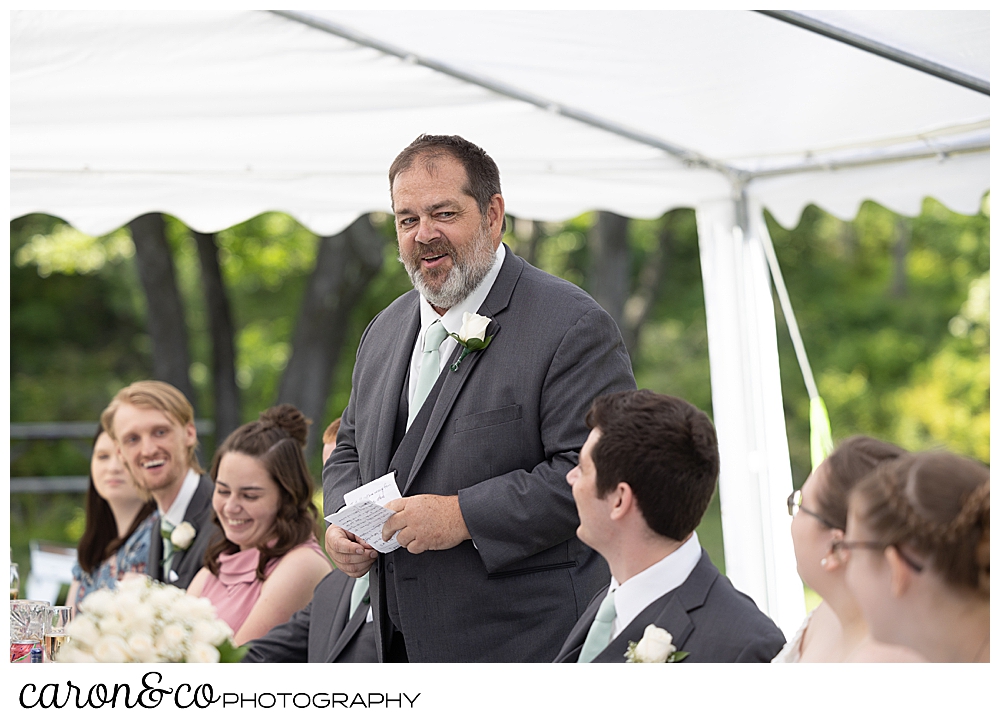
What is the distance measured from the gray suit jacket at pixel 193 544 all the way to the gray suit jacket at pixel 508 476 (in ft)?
4.29

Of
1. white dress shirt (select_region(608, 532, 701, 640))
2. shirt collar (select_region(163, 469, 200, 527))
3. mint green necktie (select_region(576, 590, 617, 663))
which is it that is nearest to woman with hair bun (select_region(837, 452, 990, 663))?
white dress shirt (select_region(608, 532, 701, 640))

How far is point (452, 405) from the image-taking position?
247 centimetres

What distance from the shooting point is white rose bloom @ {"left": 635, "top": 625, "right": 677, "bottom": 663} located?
6.44 ft

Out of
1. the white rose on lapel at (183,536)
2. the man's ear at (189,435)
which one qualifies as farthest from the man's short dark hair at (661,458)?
the man's ear at (189,435)

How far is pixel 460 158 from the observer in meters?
2.50

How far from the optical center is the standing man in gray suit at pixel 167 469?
374cm

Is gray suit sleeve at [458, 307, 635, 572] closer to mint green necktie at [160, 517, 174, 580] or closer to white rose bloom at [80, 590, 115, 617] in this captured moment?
white rose bloom at [80, 590, 115, 617]

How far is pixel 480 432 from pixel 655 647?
713 millimetres

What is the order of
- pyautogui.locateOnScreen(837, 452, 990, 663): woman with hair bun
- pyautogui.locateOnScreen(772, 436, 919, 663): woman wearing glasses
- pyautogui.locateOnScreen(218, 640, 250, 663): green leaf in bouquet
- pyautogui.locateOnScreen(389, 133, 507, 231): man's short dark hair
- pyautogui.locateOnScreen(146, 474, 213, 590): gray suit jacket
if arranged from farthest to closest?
pyautogui.locateOnScreen(146, 474, 213, 590): gray suit jacket, pyautogui.locateOnScreen(389, 133, 507, 231): man's short dark hair, pyautogui.locateOnScreen(218, 640, 250, 663): green leaf in bouquet, pyautogui.locateOnScreen(772, 436, 919, 663): woman wearing glasses, pyautogui.locateOnScreen(837, 452, 990, 663): woman with hair bun

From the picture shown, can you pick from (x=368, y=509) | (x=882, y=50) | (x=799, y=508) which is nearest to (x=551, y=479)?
(x=368, y=509)

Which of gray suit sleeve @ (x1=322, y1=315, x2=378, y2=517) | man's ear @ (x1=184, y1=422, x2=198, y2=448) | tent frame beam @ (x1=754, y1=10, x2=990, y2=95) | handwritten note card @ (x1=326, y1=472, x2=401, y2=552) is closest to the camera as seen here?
handwritten note card @ (x1=326, y1=472, x2=401, y2=552)

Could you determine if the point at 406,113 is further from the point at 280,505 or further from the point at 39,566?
the point at 39,566
